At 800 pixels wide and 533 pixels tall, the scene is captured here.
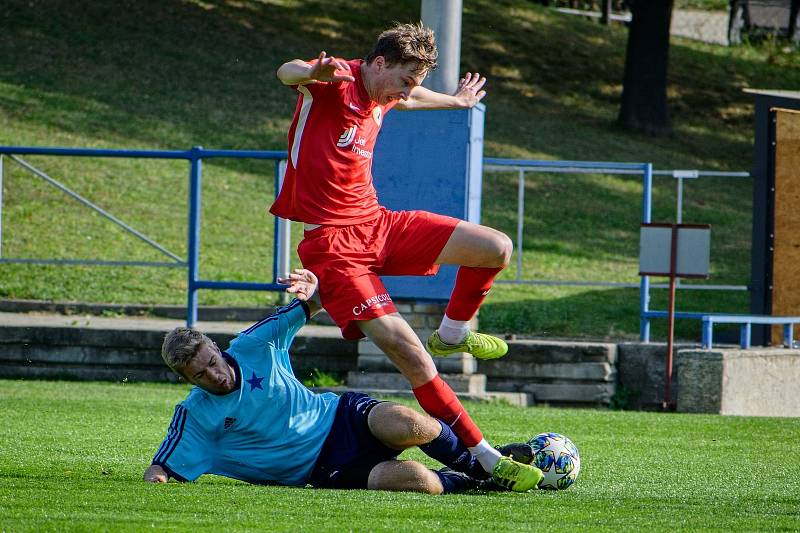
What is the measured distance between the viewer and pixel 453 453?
6.15 m

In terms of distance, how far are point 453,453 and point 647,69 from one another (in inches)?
853

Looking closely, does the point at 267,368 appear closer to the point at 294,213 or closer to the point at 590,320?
the point at 294,213

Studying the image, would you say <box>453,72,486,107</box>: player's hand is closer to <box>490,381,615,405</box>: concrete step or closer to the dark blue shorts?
the dark blue shorts

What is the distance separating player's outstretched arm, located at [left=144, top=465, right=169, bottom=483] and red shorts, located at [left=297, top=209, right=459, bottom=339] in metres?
1.13

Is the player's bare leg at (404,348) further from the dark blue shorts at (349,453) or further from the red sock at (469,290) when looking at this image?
the red sock at (469,290)

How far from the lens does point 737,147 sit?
90.7ft

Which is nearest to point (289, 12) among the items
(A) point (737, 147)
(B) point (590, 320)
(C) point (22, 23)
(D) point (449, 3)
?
(C) point (22, 23)

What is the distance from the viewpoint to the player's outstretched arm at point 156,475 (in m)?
5.76

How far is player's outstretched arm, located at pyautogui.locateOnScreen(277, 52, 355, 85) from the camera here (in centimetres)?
598

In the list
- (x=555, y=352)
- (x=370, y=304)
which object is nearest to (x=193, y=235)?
(x=555, y=352)

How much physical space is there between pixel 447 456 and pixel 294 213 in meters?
1.45

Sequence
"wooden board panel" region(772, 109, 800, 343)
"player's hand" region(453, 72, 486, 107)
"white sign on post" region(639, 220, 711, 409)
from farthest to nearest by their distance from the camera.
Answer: "wooden board panel" region(772, 109, 800, 343) → "white sign on post" region(639, 220, 711, 409) → "player's hand" region(453, 72, 486, 107)

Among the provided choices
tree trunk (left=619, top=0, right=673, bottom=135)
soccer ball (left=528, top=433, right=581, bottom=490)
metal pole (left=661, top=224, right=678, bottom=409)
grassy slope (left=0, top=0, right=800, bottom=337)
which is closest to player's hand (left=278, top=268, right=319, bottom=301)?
soccer ball (left=528, top=433, right=581, bottom=490)

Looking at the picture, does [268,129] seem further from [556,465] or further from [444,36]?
[556,465]
